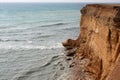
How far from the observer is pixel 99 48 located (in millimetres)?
16969

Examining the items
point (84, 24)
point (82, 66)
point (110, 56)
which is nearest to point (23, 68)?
point (82, 66)

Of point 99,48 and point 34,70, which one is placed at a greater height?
point 99,48

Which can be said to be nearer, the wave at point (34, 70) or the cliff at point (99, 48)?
the cliff at point (99, 48)

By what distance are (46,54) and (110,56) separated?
44.2ft

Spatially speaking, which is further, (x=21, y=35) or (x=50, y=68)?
(x=21, y=35)

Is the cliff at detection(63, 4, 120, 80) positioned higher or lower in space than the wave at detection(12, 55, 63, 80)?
higher

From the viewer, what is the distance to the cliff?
1278cm

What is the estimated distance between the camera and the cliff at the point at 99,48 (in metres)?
12.8

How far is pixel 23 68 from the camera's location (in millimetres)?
21703

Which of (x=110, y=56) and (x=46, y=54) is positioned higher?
(x=110, y=56)

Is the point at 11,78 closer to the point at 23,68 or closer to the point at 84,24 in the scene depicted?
the point at 23,68

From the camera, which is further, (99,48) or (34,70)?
(34,70)

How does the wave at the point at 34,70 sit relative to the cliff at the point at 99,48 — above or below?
below

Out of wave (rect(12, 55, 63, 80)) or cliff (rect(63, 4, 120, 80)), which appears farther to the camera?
wave (rect(12, 55, 63, 80))
